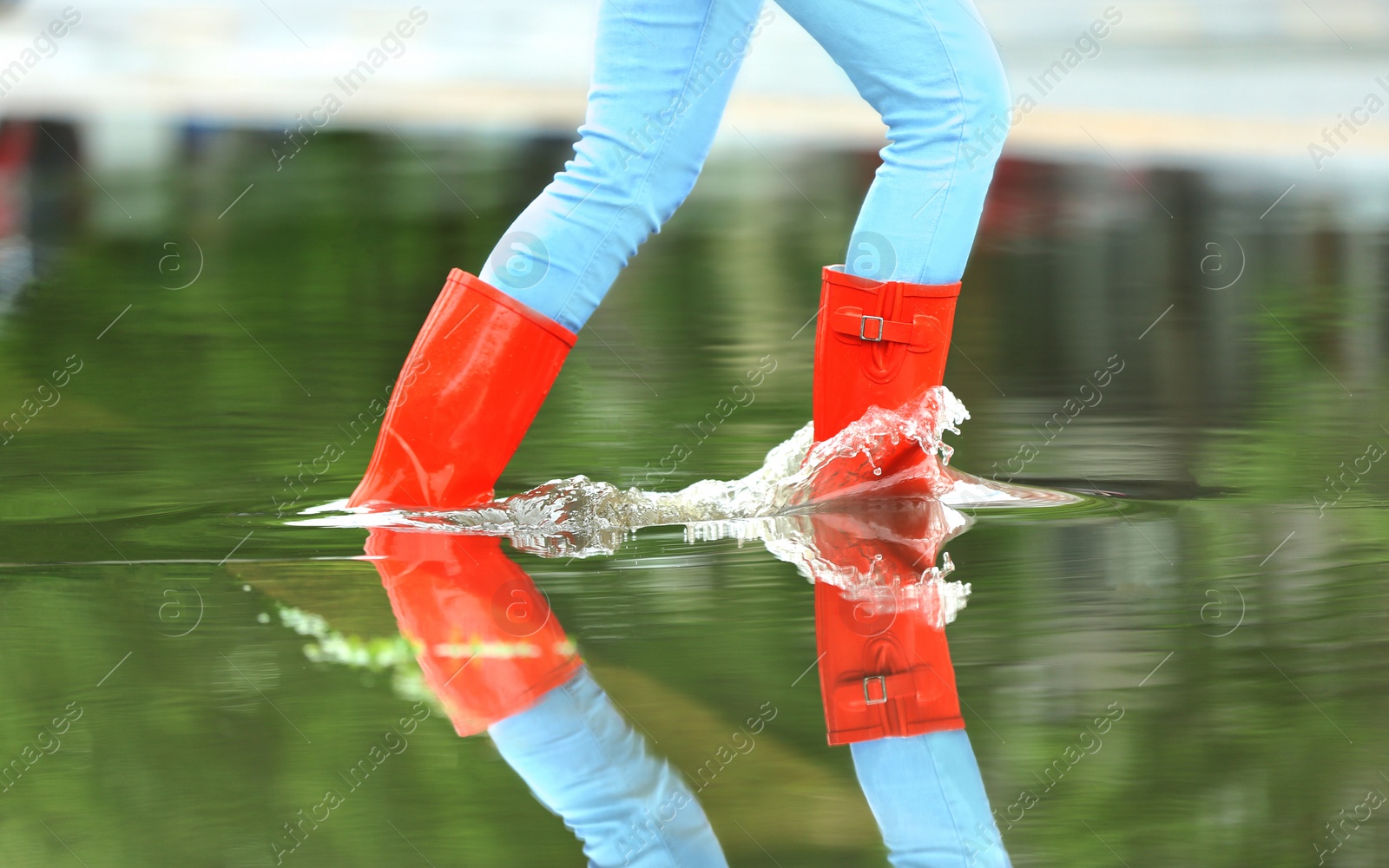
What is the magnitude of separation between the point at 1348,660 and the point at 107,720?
3.40ft

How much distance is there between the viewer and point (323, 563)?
1815 millimetres

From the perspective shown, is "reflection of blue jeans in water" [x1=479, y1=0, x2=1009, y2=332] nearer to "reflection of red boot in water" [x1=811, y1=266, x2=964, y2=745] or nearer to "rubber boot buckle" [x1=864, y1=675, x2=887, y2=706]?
"reflection of red boot in water" [x1=811, y1=266, x2=964, y2=745]

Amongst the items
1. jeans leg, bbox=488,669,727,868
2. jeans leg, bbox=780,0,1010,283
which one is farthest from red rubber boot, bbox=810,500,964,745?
jeans leg, bbox=780,0,1010,283

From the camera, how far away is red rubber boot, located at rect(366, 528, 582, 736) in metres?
1.40

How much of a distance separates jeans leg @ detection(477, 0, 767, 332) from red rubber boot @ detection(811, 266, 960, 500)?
24cm

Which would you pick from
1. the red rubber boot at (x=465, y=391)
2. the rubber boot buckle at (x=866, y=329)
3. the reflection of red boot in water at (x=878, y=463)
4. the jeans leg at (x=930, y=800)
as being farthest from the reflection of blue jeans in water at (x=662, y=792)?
the rubber boot buckle at (x=866, y=329)

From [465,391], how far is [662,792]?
0.82 metres

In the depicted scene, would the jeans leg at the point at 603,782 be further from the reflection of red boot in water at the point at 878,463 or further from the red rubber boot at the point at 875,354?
the red rubber boot at the point at 875,354

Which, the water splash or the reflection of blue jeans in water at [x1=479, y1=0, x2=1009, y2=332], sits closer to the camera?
the reflection of blue jeans in water at [x1=479, y1=0, x2=1009, y2=332]

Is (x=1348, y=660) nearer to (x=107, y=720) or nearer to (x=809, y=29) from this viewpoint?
(x=809, y=29)

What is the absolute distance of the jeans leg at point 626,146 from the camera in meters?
1.88

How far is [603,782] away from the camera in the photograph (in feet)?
4.00

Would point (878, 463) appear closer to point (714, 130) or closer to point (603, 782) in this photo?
point (714, 130)

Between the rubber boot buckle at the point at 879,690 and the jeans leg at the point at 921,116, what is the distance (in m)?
0.69
